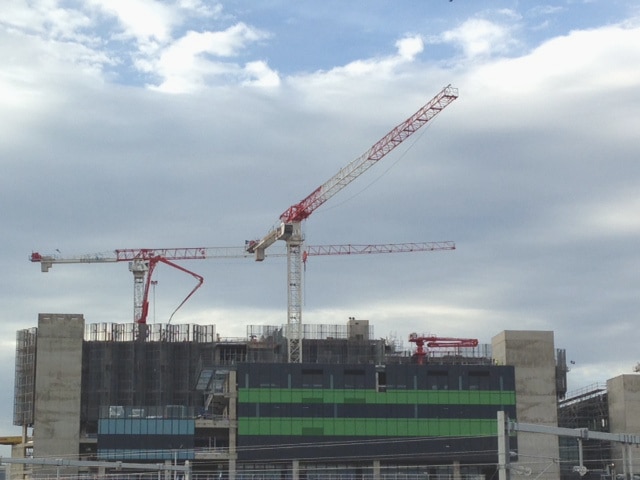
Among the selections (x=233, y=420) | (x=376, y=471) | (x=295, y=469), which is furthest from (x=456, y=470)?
(x=233, y=420)

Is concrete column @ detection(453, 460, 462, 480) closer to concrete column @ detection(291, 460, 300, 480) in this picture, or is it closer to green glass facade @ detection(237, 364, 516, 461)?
green glass facade @ detection(237, 364, 516, 461)

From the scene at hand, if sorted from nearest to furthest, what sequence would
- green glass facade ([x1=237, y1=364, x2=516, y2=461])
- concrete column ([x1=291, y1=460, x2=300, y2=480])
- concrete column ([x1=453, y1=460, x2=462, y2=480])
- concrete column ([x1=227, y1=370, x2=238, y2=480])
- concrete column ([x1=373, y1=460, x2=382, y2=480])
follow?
concrete column ([x1=291, y1=460, x2=300, y2=480])
concrete column ([x1=373, y1=460, x2=382, y2=480])
concrete column ([x1=227, y1=370, x2=238, y2=480])
green glass facade ([x1=237, y1=364, x2=516, y2=461])
concrete column ([x1=453, y1=460, x2=462, y2=480])

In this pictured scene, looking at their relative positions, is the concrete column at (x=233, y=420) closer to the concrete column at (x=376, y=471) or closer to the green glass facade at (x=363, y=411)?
the green glass facade at (x=363, y=411)

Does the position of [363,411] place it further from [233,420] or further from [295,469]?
[233,420]

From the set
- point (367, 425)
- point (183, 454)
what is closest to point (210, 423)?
point (183, 454)

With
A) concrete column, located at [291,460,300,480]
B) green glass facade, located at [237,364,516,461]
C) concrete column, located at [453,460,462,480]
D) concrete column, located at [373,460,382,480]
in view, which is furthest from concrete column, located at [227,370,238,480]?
concrete column, located at [453,460,462,480]

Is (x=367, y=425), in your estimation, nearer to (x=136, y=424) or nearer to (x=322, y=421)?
(x=322, y=421)

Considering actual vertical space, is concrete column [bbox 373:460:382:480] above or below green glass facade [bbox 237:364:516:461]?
below

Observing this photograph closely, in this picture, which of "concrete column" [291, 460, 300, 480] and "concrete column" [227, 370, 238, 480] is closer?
"concrete column" [291, 460, 300, 480]

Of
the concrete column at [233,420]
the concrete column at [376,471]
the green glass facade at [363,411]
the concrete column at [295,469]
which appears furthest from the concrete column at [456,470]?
the concrete column at [233,420]

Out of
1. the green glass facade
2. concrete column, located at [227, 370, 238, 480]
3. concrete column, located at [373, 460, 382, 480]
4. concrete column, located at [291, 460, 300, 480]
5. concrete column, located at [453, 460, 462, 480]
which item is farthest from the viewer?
concrete column, located at [453, 460, 462, 480]

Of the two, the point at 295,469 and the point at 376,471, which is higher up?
the point at 295,469

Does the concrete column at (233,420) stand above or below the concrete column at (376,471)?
above

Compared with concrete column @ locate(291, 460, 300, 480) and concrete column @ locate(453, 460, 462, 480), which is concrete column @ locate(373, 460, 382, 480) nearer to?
concrete column @ locate(291, 460, 300, 480)
